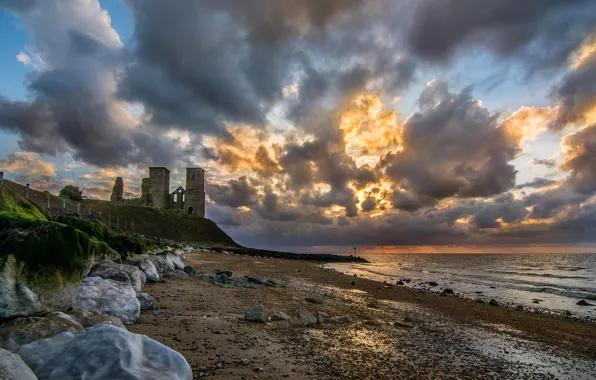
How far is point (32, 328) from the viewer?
415 cm

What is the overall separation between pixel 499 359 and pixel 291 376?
458 cm

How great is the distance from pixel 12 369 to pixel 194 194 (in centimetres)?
8676

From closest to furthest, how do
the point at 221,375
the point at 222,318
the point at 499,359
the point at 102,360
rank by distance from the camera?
the point at 102,360
the point at 221,375
the point at 499,359
the point at 222,318

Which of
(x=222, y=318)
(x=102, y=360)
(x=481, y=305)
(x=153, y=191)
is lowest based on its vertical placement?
(x=481, y=305)

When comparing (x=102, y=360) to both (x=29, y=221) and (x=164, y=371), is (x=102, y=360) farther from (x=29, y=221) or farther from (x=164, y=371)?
(x=29, y=221)

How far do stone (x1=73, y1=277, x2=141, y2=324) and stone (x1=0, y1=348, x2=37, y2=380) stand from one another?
3086 millimetres

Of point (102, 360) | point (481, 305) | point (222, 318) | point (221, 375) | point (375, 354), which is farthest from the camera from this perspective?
point (481, 305)

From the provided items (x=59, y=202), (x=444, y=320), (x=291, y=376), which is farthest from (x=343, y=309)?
(x=59, y=202)

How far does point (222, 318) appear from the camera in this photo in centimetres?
779

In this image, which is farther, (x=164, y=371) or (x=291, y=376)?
(x=291, y=376)

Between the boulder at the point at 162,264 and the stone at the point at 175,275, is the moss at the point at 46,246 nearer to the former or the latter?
the stone at the point at 175,275

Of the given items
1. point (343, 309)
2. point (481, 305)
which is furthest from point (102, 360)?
point (481, 305)

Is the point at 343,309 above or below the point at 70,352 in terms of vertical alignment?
below

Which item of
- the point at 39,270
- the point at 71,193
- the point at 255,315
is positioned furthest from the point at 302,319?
the point at 71,193
